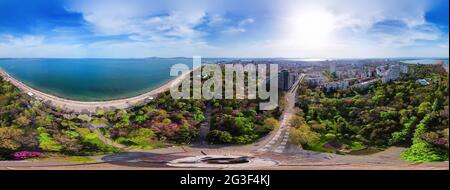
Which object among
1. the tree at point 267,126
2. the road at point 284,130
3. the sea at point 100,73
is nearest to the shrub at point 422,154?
the sea at point 100,73

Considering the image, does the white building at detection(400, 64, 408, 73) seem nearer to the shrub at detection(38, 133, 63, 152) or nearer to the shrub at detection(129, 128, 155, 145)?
the shrub at detection(129, 128, 155, 145)

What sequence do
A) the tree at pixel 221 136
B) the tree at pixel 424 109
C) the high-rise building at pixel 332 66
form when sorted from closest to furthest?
1. the tree at pixel 424 109
2. the high-rise building at pixel 332 66
3. the tree at pixel 221 136

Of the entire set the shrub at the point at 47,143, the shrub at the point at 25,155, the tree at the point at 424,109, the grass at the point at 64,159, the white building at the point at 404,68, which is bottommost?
the grass at the point at 64,159

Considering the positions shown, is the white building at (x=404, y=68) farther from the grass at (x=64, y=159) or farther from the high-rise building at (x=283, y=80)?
the grass at (x=64, y=159)

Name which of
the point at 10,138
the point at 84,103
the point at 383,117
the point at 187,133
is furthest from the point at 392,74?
the point at 10,138

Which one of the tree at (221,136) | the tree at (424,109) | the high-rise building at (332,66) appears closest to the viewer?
the tree at (424,109)

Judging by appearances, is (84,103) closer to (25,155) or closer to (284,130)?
(25,155)
